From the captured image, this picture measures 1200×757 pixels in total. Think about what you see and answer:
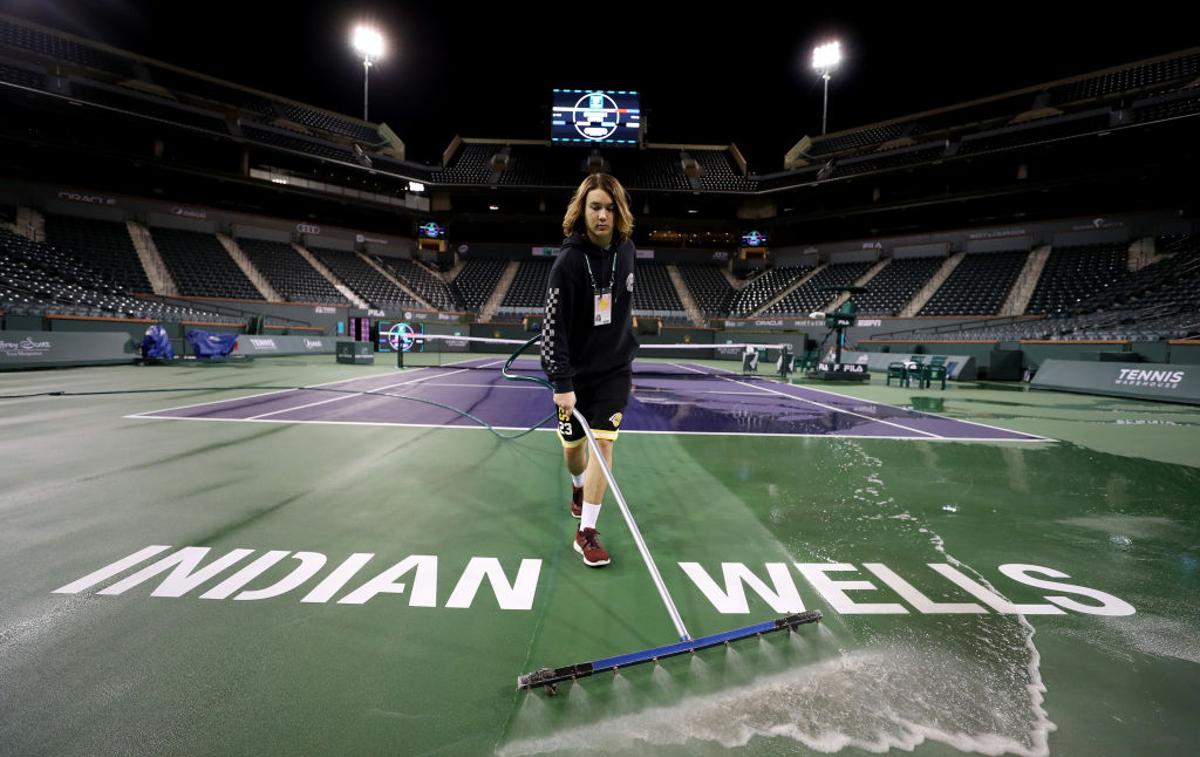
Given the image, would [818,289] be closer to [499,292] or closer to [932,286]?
[932,286]

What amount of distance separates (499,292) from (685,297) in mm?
15666

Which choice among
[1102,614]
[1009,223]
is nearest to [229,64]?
[1102,614]

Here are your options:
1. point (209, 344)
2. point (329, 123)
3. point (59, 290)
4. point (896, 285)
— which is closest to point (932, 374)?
point (896, 285)

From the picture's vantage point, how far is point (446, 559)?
279cm

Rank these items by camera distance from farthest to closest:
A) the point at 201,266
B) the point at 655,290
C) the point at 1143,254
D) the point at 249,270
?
the point at 655,290 → the point at 249,270 → the point at 201,266 → the point at 1143,254

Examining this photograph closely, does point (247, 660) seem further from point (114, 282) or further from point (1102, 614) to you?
point (114, 282)

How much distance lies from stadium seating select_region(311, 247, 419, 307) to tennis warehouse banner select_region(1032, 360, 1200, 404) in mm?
36851

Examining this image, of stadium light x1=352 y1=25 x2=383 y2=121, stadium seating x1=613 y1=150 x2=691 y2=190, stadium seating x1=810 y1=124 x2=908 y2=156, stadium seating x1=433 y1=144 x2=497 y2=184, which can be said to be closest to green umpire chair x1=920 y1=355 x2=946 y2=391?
stadium seating x1=613 y1=150 x2=691 y2=190

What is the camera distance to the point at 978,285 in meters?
31.5

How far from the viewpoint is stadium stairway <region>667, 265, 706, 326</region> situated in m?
40.7

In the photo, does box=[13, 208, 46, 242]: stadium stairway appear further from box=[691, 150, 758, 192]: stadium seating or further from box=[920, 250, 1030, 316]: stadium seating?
box=[920, 250, 1030, 316]: stadium seating

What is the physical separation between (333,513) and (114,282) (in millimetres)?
35061

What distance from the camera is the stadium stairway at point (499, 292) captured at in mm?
40656

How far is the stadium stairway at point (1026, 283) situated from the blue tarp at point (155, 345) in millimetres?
39228
